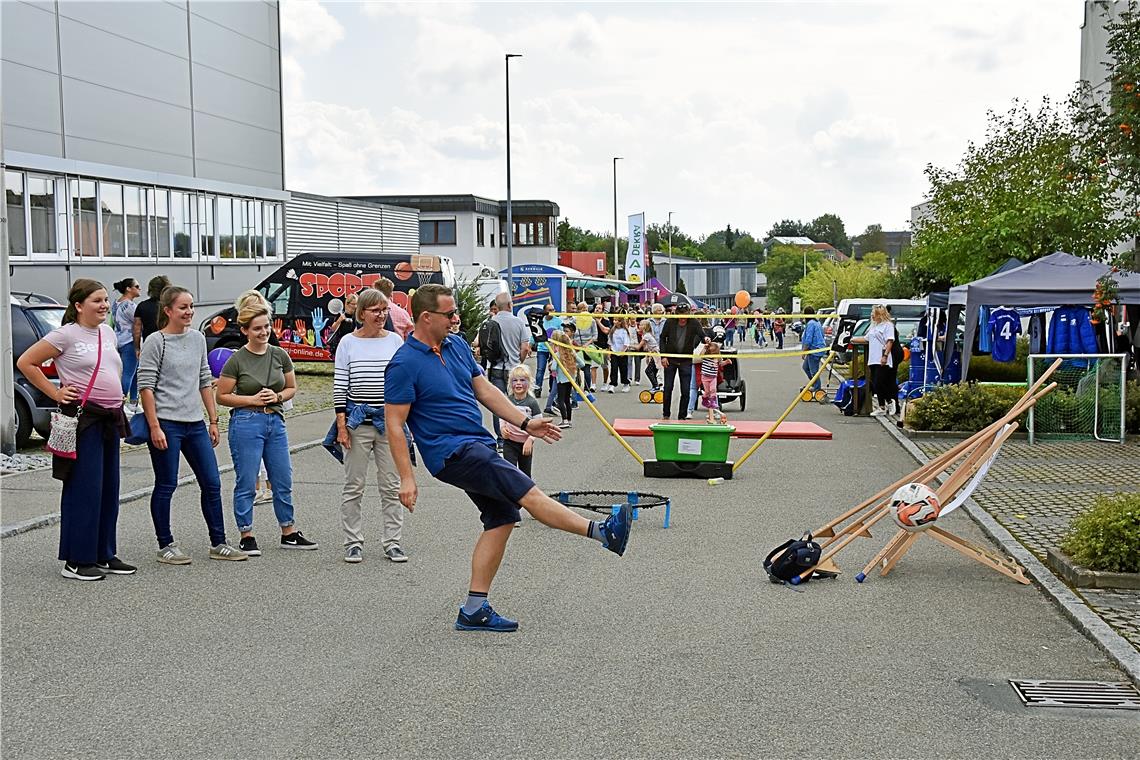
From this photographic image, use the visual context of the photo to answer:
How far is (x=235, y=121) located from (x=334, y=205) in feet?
38.8

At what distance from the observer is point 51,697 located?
217 inches

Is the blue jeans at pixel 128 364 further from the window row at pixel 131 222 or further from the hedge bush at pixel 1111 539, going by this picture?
the hedge bush at pixel 1111 539

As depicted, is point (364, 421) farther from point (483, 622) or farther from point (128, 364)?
point (128, 364)

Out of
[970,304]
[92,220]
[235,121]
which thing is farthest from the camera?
[235,121]

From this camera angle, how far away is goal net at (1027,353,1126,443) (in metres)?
16.5

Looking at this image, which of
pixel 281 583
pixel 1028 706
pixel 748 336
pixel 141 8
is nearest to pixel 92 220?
pixel 141 8

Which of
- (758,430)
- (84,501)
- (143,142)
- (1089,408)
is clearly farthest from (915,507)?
(143,142)

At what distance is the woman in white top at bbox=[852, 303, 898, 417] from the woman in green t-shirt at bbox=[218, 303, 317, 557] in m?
13.3

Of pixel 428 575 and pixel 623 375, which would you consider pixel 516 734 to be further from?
pixel 623 375

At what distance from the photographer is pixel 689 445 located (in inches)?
506

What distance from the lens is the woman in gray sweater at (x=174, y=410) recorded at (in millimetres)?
8273

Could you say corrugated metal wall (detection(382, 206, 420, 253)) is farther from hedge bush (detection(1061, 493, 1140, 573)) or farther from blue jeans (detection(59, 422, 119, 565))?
hedge bush (detection(1061, 493, 1140, 573))

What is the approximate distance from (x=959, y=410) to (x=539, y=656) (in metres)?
12.5

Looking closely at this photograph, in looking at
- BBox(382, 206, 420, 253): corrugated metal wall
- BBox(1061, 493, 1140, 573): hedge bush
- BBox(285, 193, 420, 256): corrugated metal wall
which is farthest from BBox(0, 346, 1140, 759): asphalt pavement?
BBox(382, 206, 420, 253): corrugated metal wall
